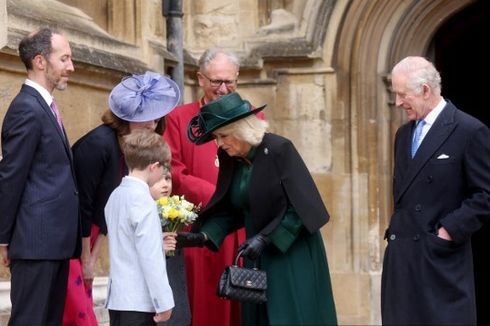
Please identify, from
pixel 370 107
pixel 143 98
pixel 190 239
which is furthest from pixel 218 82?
pixel 370 107

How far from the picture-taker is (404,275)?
20.7ft

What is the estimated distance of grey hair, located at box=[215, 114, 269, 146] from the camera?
20.6ft

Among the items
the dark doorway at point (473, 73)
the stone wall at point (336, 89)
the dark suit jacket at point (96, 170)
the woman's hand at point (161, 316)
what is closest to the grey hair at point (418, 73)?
the dark suit jacket at point (96, 170)

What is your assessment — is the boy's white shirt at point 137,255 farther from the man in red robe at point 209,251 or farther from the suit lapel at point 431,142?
the man in red robe at point 209,251

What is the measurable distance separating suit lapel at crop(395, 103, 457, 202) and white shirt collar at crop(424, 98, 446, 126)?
0.02m

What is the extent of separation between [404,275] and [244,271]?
829mm

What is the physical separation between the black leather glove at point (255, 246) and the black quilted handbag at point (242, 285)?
3.0 inches

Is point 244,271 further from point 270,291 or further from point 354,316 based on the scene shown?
point 354,316

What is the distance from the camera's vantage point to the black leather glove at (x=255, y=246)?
609cm

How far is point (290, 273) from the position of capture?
6227mm

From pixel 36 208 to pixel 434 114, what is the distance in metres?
2.01

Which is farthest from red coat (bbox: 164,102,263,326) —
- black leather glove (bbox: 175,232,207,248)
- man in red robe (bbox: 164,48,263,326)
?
black leather glove (bbox: 175,232,207,248)

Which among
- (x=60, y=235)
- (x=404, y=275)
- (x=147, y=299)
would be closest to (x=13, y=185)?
(x=60, y=235)

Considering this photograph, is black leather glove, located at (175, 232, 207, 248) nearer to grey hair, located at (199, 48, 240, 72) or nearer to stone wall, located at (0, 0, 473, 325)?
grey hair, located at (199, 48, 240, 72)
